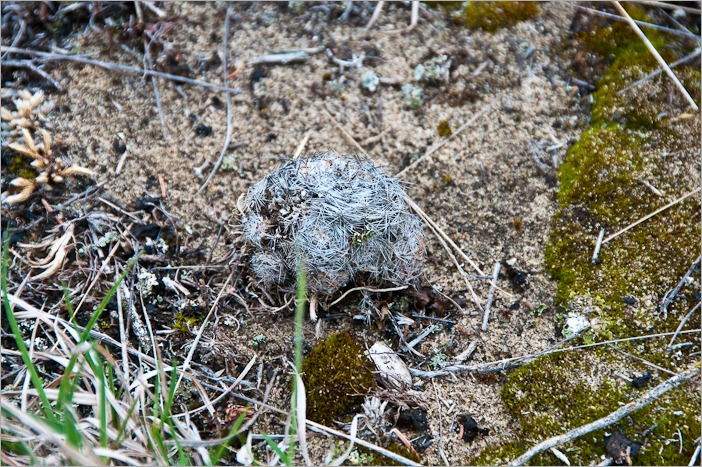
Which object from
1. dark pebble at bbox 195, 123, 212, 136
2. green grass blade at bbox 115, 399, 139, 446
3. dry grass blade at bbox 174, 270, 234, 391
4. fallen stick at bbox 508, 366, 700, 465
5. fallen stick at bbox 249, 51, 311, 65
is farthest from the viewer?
fallen stick at bbox 249, 51, 311, 65

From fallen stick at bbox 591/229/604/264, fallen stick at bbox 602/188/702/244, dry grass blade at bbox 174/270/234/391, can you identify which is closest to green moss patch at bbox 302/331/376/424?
dry grass blade at bbox 174/270/234/391

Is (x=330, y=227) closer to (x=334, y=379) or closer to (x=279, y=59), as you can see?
(x=334, y=379)

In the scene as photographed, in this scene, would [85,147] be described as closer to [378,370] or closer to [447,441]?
[378,370]

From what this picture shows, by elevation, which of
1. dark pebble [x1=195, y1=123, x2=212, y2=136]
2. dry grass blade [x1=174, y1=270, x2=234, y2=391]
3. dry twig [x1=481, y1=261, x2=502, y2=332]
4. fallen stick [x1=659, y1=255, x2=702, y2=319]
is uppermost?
dark pebble [x1=195, y1=123, x2=212, y2=136]

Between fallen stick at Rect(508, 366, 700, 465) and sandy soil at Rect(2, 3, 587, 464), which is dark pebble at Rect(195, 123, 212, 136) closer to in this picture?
sandy soil at Rect(2, 3, 587, 464)

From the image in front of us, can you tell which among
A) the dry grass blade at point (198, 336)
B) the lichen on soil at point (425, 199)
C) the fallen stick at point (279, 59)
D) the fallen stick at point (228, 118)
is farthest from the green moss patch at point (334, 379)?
the fallen stick at point (279, 59)

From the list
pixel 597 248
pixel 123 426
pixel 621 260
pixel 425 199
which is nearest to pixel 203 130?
pixel 425 199
